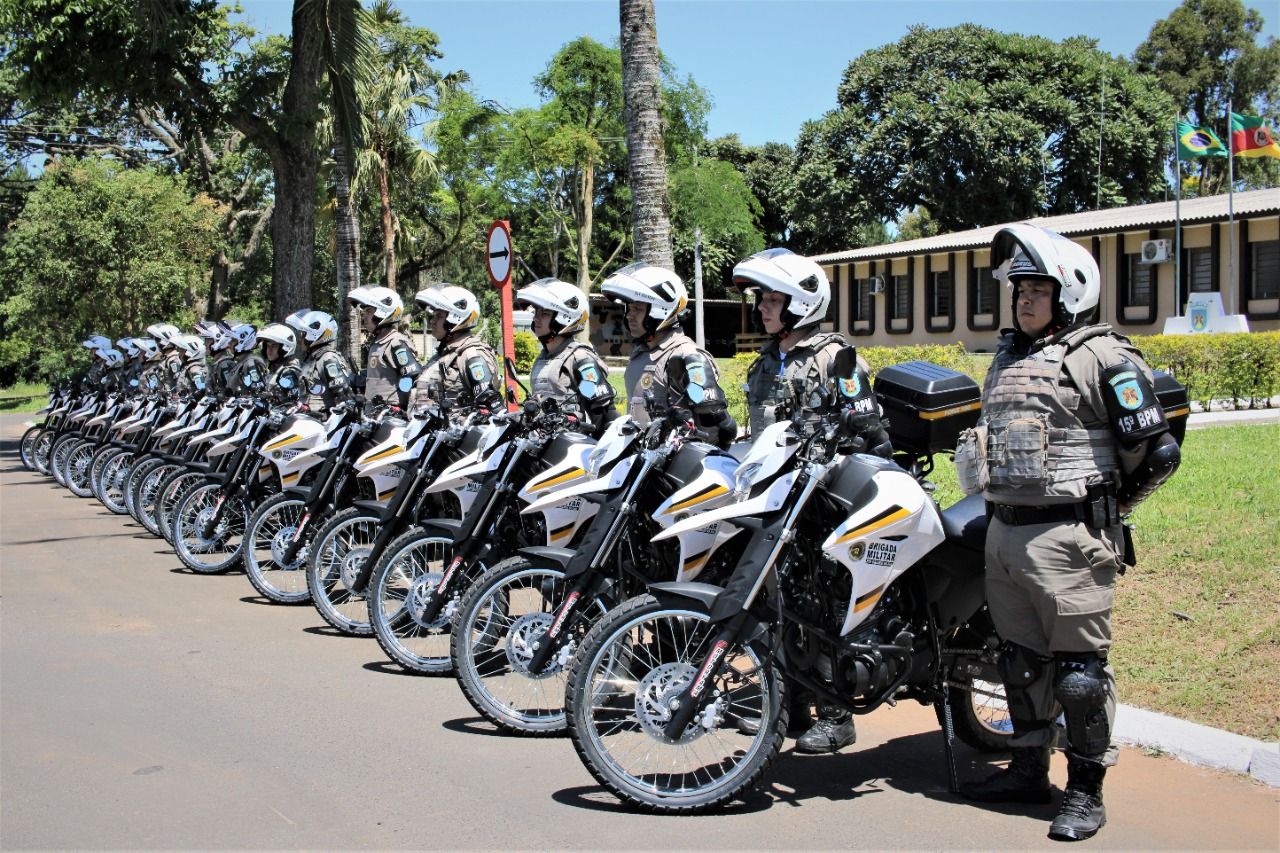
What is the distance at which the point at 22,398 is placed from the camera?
45312 millimetres

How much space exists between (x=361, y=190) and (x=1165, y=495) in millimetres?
27396

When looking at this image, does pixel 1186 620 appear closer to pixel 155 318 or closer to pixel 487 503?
pixel 487 503

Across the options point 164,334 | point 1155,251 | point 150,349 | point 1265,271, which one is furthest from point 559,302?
point 1265,271

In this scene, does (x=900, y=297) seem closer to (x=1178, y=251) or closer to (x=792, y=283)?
(x=1178, y=251)

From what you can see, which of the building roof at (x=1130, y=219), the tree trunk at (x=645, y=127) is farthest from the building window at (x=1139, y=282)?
the tree trunk at (x=645, y=127)

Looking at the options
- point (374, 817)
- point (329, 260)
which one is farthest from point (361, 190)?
point (374, 817)

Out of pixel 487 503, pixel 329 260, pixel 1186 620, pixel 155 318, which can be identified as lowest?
pixel 1186 620

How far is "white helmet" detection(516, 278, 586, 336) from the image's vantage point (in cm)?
796

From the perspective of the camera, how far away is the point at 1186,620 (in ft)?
21.2

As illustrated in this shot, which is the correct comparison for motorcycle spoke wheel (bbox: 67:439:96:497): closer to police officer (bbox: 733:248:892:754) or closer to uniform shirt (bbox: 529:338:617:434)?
uniform shirt (bbox: 529:338:617:434)

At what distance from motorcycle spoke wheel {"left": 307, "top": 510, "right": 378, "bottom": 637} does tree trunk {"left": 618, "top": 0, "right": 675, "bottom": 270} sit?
14.8 ft

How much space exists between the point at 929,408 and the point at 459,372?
4889mm

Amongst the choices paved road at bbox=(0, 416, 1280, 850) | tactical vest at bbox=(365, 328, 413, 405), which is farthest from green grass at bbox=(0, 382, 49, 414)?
paved road at bbox=(0, 416, 1280, 850)

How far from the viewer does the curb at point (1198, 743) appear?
4.94 metres
